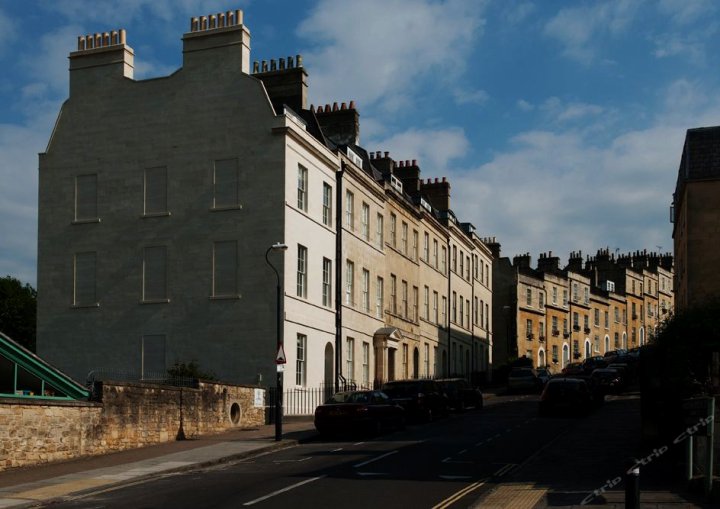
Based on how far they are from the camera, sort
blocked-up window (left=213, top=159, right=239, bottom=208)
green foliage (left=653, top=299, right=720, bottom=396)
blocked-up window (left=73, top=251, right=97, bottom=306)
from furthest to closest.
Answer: blocked-up window (left=73, top=251, right=97, bottom=306)
blocked-up window (left=213, top=159, right=239, bottom=208)
green foliage (left=653, top=299, right=720, bottom=396)

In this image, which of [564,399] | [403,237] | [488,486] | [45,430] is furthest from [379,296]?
[488,486]

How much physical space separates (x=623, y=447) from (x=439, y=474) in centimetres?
750

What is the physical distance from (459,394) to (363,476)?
22.6 m

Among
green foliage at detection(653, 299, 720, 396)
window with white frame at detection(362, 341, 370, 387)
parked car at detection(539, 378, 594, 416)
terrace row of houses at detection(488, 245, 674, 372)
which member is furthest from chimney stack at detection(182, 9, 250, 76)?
terrace row of houses at detection(488, 245, 674, 372)

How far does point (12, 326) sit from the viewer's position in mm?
70812

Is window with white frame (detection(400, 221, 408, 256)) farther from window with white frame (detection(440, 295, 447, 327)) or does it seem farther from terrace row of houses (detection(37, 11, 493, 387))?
terrace row of houses (detection(37, 11, 493, 387))

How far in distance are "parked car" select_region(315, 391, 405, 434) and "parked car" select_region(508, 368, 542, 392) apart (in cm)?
2860

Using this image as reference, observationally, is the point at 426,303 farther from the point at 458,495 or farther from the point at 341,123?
the point at 458,495

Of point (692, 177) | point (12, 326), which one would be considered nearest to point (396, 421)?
point (692, 177)

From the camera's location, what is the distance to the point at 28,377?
2503 centimetres

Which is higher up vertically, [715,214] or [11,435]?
[715,214]

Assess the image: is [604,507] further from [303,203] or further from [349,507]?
[303,203]

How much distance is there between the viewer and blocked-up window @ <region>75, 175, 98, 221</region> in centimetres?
4178

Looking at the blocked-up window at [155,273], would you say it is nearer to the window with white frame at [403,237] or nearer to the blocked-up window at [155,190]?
the blocked-up window at [155,190]
